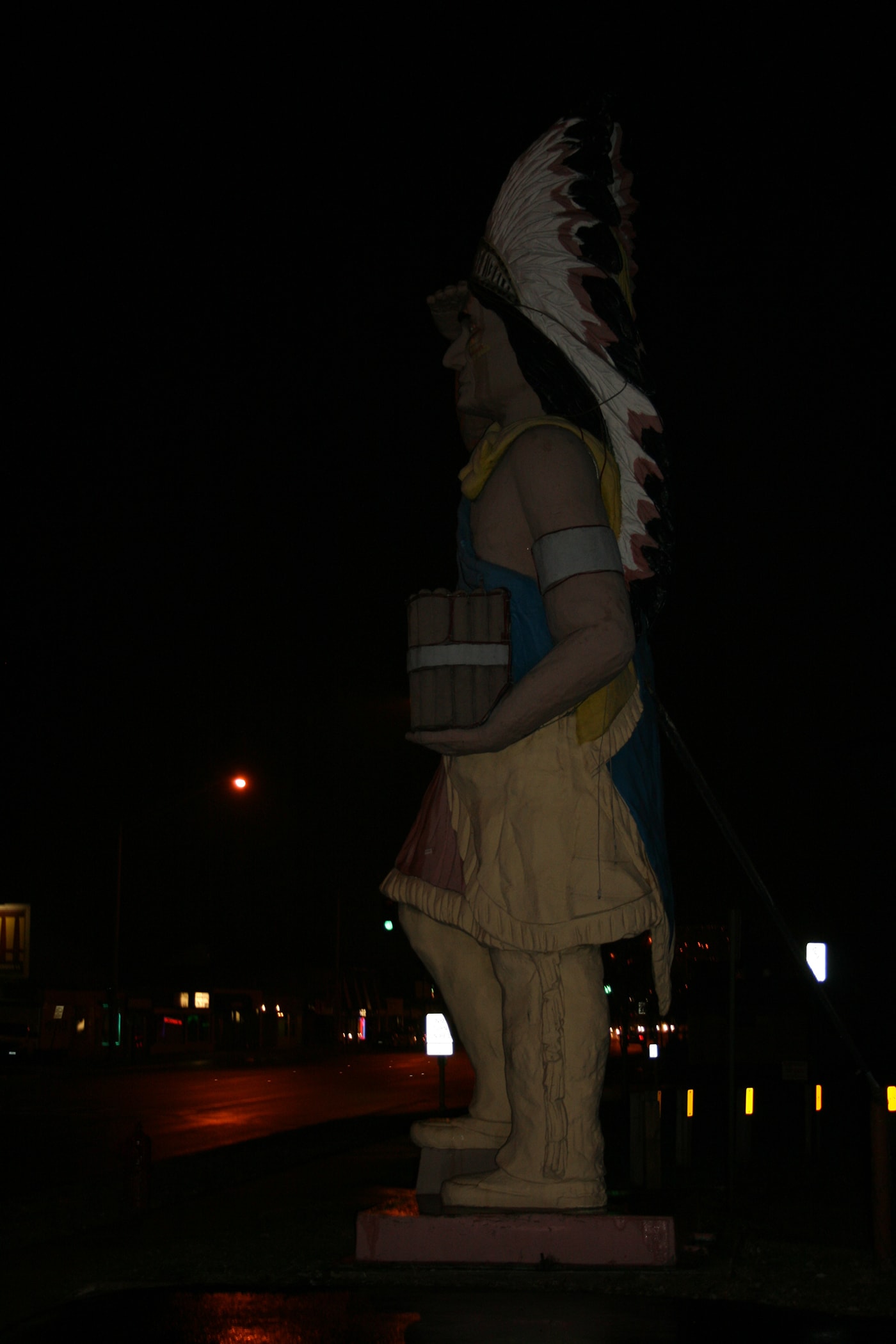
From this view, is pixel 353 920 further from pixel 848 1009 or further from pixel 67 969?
pixel 848 1009

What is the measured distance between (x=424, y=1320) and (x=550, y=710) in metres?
1.52

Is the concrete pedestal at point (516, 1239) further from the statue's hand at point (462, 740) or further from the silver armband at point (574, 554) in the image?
the silver armband at point (574, 554)

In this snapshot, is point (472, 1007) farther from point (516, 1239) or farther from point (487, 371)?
point (487, 371)

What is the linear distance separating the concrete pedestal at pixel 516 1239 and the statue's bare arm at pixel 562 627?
122cm

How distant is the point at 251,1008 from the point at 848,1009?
3478 cm

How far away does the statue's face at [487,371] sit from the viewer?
4.28 m

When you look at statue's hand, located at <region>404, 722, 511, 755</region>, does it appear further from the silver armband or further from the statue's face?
the statue's face

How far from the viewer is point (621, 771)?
12.9ft

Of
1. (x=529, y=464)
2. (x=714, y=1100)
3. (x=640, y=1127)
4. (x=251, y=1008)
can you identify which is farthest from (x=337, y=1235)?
(x=251, y=1008)

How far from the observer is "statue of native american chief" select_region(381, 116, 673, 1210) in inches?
146

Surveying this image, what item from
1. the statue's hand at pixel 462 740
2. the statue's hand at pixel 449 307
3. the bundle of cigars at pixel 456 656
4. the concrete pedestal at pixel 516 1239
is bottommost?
the concrete pedestal at pixel 516 1239

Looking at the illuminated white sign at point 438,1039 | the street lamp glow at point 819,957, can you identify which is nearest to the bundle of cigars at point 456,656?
the illuminated white sign at point 438,1039

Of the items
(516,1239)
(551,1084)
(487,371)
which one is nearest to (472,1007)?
(551,1084)

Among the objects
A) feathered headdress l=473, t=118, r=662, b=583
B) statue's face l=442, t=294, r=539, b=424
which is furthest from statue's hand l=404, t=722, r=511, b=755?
statue's face l=442, t=294, r=539, b=424
